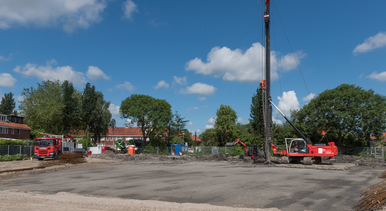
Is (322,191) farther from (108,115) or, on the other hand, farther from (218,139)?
(108,115)

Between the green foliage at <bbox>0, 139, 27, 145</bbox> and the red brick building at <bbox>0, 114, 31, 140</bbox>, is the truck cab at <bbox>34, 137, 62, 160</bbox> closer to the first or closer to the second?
the green foliage at <bbox>0, 139, 27, 145</bbox>

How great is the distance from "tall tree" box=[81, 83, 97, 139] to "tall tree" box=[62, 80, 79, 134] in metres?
3.41

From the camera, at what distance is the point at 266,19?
28.8 meters

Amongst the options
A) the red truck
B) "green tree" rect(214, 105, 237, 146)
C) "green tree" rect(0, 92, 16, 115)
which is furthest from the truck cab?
"green tree" rect(0, 92, 16, 115)

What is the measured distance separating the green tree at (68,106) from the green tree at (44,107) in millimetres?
1053

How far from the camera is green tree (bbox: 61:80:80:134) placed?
205 feet

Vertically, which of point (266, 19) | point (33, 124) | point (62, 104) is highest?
point (266, 19)

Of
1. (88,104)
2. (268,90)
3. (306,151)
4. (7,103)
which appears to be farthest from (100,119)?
(7,103)

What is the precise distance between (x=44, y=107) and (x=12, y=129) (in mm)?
8023

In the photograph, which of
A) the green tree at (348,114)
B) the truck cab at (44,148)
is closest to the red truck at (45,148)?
the truck cab at (44,148)

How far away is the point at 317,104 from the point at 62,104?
173ft

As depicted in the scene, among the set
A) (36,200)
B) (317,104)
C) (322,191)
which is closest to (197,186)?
(322,191)

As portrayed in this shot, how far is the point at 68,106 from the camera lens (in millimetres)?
62781

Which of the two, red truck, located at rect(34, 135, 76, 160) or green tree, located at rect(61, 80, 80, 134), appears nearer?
red truck, located at rect(34, 135, 76, 160)
